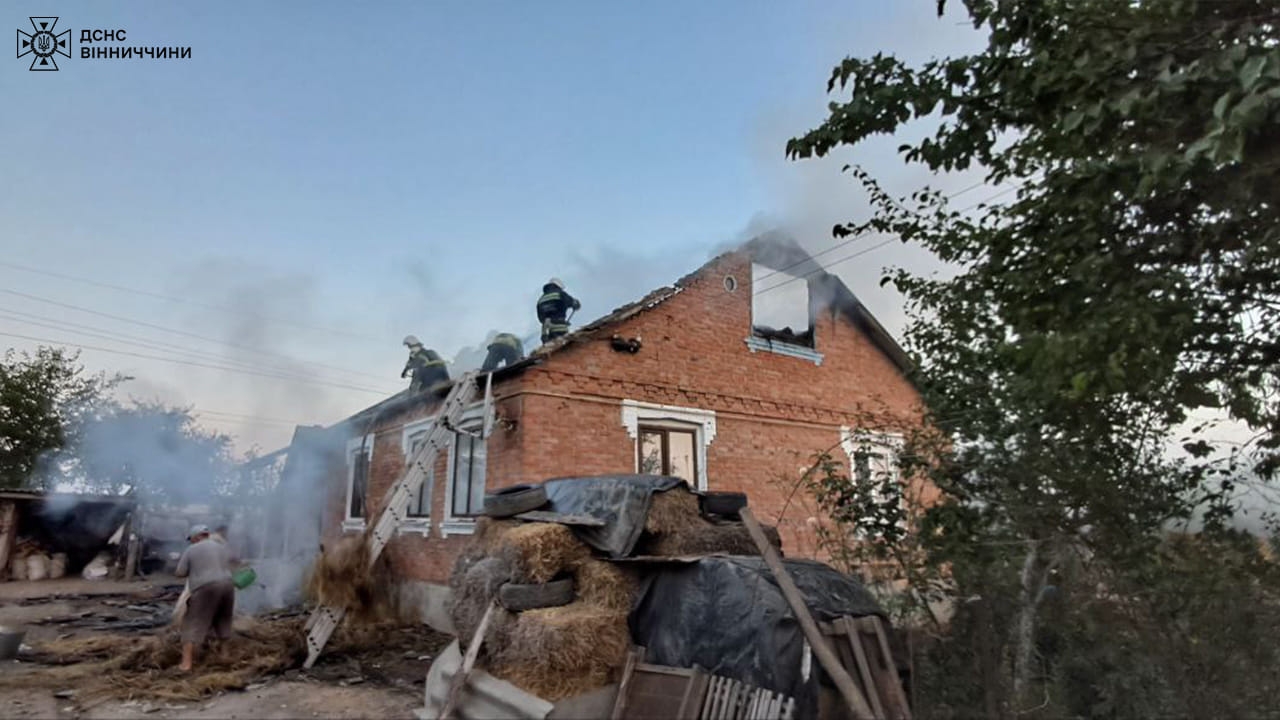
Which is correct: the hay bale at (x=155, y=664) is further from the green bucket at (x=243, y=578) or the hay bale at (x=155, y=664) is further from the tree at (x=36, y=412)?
the tree at (x=36, y=412)

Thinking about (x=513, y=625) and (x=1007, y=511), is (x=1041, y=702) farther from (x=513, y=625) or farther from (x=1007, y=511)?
(x=513, y=625)

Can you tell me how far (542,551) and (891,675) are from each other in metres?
3.12

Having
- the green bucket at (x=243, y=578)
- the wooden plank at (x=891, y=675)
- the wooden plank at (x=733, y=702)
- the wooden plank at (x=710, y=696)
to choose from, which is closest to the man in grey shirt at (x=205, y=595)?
the green bucket at (x=243, y=578)

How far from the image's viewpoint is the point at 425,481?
1248 cm

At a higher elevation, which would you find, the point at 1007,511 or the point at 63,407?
the point at 63,407

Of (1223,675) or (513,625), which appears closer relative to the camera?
(1223,675)

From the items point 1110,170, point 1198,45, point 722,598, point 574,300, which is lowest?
point 722,598

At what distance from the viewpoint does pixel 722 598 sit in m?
5.35

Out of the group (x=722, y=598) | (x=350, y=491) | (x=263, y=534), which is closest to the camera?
(x=722, y=598)

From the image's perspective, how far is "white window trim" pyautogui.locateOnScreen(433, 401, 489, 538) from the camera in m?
10.7

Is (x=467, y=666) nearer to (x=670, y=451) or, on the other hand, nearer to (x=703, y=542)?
(x=703, y=542)

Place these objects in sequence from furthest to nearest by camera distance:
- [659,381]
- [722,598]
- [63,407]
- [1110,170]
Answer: [63,407], [659,381], [722,598], [1110,170]

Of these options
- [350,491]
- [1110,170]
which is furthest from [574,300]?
[1110,170]

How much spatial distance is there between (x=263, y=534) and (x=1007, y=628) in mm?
20623
